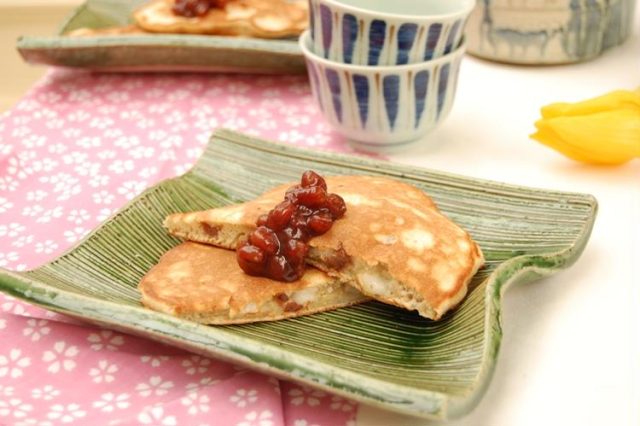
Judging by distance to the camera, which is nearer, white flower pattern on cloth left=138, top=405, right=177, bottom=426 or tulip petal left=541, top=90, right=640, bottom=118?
white flower pattern on cloth left=138, top=405, right=177, bottom=426

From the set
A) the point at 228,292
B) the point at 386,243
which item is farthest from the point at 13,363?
the point at 386,243

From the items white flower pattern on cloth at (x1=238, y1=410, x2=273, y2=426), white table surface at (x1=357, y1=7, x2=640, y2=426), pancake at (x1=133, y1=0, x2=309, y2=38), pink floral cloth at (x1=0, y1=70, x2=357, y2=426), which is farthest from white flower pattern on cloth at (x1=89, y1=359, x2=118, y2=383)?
pancake at (x1=133, y1=0, x2=309, y2=38)

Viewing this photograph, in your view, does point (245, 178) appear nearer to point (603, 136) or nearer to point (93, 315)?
point (93, 315)

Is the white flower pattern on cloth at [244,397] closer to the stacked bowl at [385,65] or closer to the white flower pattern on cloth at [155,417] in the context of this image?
the white flower pattern on cloth at [155,417]

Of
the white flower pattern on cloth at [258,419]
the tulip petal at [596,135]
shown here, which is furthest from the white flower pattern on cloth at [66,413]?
the tulip petal at [596,135]

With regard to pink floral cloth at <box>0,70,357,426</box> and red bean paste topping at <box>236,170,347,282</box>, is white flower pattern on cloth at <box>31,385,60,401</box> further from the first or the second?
red bean paste topping at <box>236,170,347,282</box>

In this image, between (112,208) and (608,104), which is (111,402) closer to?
(112,208)
